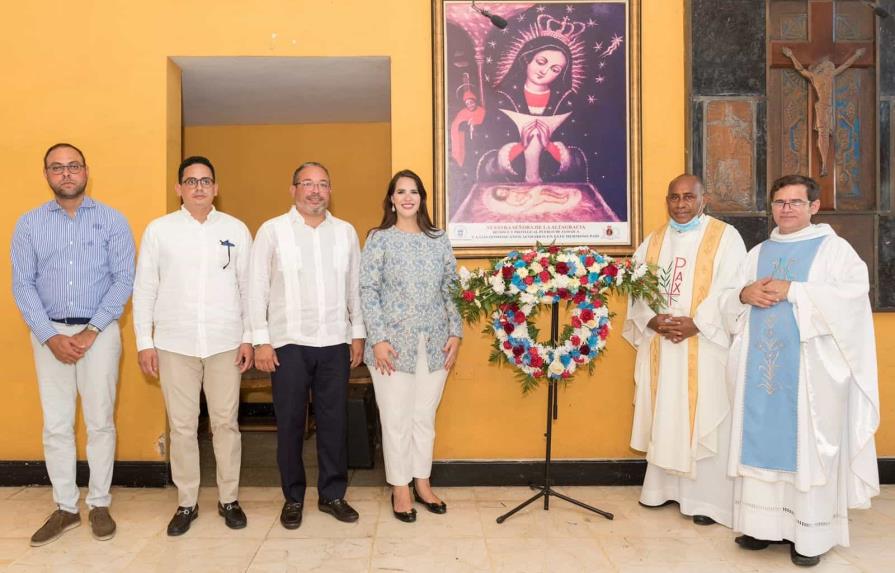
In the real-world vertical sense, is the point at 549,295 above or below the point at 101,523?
above

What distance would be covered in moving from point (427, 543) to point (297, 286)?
141 cm

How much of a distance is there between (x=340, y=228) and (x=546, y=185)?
4.27ft

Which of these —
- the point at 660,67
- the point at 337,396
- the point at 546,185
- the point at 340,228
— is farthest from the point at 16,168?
the point at 660,67

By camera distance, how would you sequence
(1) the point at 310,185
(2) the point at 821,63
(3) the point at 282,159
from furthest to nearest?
(3) the point at 282,159, (2) the point at 821,63, (1) the point at 310,185

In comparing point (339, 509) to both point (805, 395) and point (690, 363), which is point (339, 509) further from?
point (805, 395)

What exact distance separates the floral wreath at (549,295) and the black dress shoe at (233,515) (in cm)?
154

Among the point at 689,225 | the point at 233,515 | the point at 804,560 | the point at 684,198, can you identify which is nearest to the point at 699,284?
the point at 689,225

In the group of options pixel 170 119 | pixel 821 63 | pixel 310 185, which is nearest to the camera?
pixel 310 185

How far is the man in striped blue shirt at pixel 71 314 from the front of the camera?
3371 millimetres

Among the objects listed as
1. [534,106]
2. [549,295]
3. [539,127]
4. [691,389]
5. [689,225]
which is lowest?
[691,389]

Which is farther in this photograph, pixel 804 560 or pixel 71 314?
pixel 71 314

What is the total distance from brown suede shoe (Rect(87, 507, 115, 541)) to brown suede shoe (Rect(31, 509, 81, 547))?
0.29 feet

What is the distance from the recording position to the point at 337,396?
356cm

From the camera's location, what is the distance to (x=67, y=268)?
3.39 meters
